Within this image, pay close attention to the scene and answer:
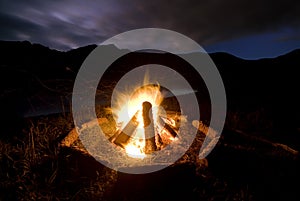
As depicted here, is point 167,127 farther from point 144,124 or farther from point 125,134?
point 125,134

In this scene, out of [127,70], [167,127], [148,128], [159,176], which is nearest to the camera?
[159,176]

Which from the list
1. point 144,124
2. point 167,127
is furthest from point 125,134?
point 167,127

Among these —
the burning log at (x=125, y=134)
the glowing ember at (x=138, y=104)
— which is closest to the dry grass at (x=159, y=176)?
the burning log at (x=125, y=134)

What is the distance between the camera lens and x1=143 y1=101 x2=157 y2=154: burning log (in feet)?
→ 15.1

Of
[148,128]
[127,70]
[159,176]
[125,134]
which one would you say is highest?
[127,70]

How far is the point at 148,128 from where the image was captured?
478 centimetres

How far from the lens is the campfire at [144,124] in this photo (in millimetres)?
4699

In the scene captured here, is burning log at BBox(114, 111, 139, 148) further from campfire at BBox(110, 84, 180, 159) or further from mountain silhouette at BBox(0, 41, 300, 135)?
mountain silhouette at BBox(0, 41, 300, 135)

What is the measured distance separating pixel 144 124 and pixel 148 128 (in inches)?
4.9

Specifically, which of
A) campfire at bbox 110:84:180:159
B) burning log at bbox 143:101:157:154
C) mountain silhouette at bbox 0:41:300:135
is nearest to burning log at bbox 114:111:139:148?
campfire at bbox 110:84:180:159

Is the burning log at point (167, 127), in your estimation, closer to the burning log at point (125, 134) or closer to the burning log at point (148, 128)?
the burning log at point (148, 128)

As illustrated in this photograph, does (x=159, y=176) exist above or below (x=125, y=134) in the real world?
below

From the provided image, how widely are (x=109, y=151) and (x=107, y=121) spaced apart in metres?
1.35

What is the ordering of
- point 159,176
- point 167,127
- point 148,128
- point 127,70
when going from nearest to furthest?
point 159,176 < point 148,128 < point 167,127 < point 127,70
